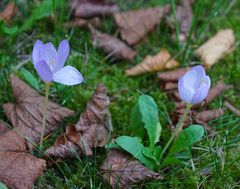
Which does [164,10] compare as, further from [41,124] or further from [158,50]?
[41,124]

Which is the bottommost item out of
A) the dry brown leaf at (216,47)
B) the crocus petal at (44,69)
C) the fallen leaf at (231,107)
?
the fallen leaf at (231,107)

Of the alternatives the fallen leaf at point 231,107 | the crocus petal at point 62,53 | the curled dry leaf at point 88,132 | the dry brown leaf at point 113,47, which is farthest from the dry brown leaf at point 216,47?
the crocus petal at point 62,53

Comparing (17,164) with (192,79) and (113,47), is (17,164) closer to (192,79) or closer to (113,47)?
(192,79)

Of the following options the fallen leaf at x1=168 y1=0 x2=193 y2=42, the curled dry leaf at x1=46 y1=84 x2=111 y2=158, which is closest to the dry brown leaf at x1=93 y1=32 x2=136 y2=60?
the fallen leaf at x1=168 y1=0 x2=193 y2=42

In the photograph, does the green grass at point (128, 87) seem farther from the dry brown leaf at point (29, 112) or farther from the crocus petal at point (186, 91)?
the crocus petal at point (186, 91)

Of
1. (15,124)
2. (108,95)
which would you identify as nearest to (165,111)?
(108,95)

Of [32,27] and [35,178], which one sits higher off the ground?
[32,27]

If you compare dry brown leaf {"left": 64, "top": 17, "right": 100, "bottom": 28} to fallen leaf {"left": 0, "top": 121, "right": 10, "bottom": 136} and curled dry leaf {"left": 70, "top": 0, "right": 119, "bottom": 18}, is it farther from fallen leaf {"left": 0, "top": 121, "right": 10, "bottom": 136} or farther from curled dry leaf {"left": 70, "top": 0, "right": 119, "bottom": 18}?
fallen leaf {"left": 0, "top": 121, "right": 10, "bottom": 136}
